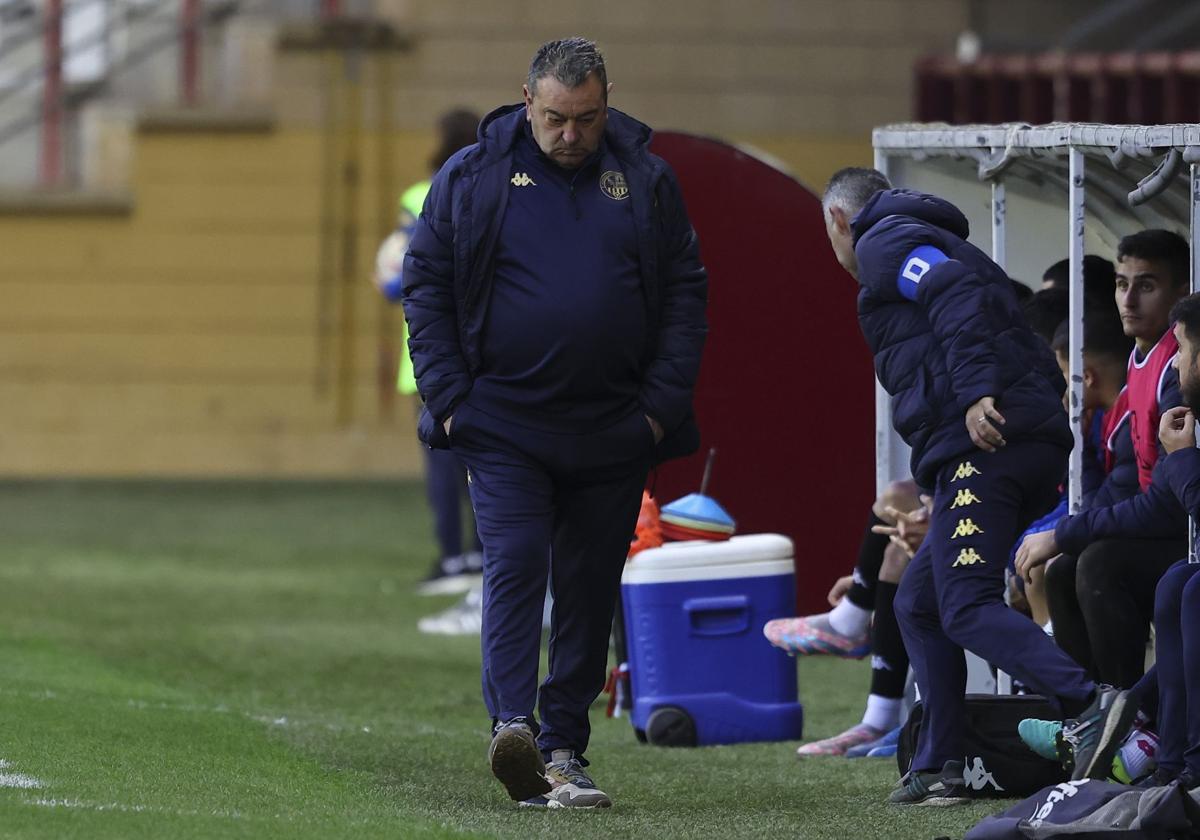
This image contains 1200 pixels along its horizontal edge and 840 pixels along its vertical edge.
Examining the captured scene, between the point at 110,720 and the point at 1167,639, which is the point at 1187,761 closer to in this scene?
the point at 1167,639

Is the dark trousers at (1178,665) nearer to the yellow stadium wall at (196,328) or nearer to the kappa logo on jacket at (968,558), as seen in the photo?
the kappa logo on jacket at (968,558)

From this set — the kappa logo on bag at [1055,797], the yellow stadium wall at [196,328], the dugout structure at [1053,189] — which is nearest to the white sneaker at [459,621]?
the dugout structure at [1053,189]

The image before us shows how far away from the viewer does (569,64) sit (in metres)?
5.31

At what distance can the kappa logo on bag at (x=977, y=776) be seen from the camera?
5449mm

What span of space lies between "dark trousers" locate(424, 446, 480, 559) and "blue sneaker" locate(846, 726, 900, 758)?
409cm

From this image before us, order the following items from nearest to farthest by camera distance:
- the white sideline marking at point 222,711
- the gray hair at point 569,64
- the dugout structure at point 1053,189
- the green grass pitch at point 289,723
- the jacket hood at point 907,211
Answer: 1. the green grass pitch at point 289,723
2. the gray hair at point 569,64
3. the jacket hood at point 907,211
4. the dugout structure at point 1053,189
5. the white sideline marking at point 222,711

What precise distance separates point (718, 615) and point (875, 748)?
64 cm

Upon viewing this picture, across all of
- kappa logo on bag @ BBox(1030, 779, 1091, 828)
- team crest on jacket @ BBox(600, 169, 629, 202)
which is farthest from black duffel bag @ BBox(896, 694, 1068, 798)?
team crest on jacket @ BBox(600, 169, 629, 202)

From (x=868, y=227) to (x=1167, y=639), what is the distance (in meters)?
1.15

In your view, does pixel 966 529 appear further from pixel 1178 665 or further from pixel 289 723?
pixel 289 723

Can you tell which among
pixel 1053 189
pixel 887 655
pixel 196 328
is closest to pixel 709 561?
pixel 887 655

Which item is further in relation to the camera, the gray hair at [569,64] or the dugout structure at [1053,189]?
the dugout structure at [1053,189]

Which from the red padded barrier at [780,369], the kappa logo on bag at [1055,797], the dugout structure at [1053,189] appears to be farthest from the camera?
the red padded barrier at [780,369]

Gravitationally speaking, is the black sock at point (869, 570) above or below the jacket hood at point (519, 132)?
below
